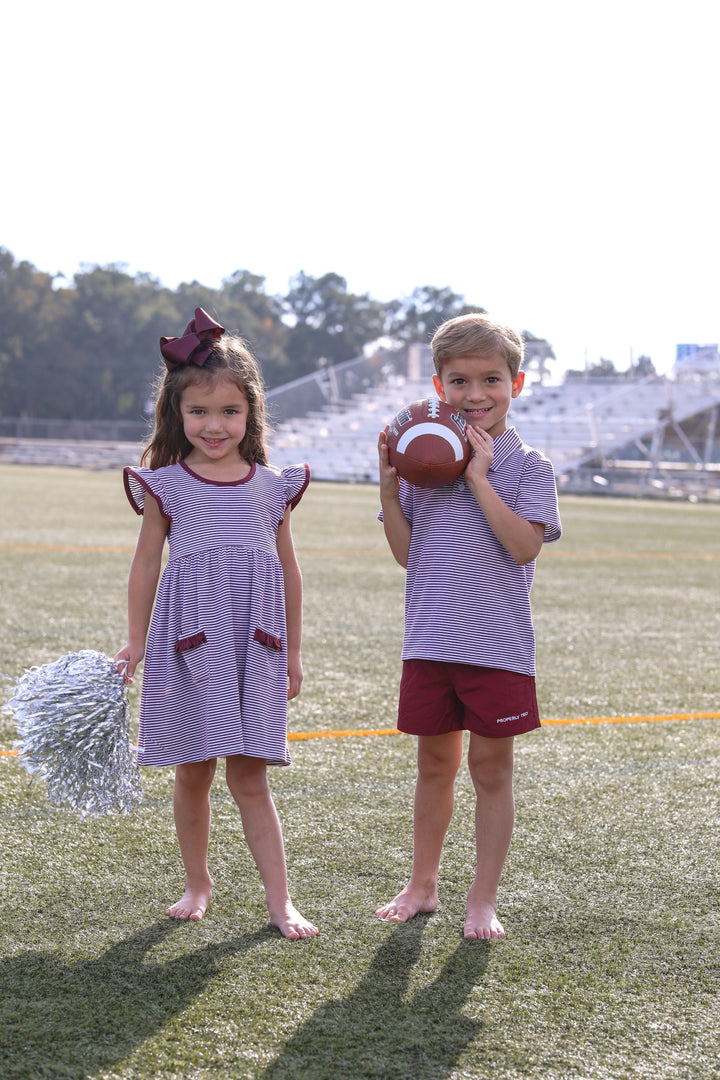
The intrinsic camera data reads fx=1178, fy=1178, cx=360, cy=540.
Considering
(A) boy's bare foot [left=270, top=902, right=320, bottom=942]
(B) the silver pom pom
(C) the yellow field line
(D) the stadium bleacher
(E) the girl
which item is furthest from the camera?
(D) the stadium bleacher

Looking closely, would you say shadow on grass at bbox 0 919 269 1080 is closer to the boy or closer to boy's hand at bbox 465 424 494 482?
the boy

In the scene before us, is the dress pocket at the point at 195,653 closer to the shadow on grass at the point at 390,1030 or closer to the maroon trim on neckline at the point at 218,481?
the maroon trim on neckline at the point at 218,481

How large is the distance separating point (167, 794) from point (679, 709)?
88.9 inches

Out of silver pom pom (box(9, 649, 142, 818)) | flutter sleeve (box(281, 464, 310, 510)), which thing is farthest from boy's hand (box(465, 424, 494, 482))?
silver pom pom (box(9, 649, 142, 818))

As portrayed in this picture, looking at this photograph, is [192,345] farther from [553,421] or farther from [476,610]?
[553,421]

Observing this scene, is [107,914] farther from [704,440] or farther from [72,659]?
[704,440]

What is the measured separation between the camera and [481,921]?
247cm

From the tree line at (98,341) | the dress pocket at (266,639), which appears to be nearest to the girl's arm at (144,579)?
the dress pocket at (266,639)

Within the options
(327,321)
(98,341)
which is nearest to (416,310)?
(327,321)

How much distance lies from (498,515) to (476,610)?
A: 216 mm

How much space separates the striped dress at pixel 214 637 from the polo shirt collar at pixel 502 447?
0.53 m

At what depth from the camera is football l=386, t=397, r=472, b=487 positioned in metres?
2.52

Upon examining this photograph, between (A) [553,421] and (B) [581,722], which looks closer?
(B) [581,722]

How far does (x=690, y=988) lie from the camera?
2.20 m
